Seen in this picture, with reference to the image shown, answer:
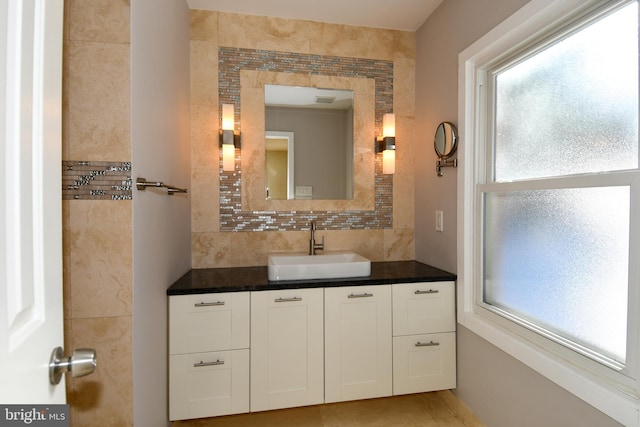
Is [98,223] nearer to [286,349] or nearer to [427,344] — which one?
[286,349]

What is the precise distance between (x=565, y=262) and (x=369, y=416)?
4.46 ft

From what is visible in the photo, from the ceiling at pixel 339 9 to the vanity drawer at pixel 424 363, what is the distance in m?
2.12

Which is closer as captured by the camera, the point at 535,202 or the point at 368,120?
the point at 535,202

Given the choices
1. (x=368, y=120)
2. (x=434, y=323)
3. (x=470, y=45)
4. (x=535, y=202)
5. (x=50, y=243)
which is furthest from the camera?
(x=368, y=120)

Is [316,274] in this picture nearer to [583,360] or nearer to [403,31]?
[583,360]

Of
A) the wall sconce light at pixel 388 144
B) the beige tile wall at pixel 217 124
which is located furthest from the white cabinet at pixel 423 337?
the wall sconce light at pixel 388 144

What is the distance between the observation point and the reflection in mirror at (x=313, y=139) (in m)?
2.30

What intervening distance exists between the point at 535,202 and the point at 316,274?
114 centimetres

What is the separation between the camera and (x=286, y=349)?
5.93 feet

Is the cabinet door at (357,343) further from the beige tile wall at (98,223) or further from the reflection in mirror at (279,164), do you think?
the beige tile wall at (98,223)

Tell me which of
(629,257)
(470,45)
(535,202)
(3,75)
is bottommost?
(629,257)

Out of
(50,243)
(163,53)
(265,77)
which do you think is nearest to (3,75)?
(50,243)

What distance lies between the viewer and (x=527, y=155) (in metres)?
1.53

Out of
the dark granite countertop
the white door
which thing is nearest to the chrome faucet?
the dark granite countertop
